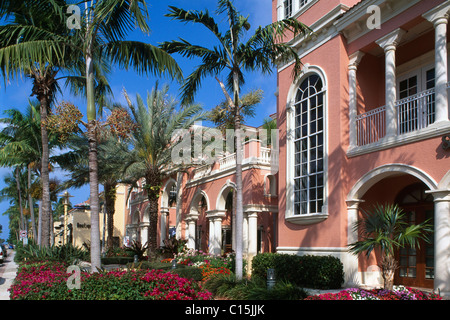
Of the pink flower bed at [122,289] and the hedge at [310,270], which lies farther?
the hedge at [310,270]

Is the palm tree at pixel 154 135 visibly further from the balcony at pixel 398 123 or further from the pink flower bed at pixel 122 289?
the pink flower bed at pixel 122 289

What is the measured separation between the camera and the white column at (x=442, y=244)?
9359 millimetres

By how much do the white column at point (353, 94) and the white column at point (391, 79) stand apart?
3.62ft

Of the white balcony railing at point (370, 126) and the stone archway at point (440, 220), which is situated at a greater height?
the white balcony railing at point (370, 126)

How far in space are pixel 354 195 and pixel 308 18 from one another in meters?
6.52

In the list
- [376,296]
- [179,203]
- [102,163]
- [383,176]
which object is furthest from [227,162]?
[376,296]

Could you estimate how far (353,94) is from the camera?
12.9m

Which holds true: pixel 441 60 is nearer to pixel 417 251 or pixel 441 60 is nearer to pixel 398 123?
pixel 398 123

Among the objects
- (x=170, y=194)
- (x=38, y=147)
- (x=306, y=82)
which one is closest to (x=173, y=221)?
(x=170, y=194)

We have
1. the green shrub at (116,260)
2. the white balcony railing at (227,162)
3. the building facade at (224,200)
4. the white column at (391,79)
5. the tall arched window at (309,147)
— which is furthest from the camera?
the green shrub at (116,260)

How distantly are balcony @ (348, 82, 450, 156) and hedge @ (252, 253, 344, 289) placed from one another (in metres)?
3.37

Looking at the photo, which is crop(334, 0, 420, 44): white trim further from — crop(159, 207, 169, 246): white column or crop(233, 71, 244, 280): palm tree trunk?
crop(159, 207, 169, 246): white column

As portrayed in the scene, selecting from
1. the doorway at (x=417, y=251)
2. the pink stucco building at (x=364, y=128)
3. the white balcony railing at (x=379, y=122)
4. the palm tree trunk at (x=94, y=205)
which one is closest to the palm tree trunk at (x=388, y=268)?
the pink stucco building at (x=364, y=128)

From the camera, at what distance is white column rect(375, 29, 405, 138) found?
11.4m
